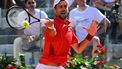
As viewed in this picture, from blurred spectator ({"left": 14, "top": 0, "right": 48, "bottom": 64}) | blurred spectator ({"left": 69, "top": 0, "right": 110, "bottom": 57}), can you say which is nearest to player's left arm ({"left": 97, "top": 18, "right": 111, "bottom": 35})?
blurred spectator ({"left": 69, "top": 0, "right": 110, "bottom": 57})

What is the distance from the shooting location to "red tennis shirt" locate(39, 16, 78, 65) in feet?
15.0

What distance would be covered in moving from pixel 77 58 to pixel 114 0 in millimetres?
3032

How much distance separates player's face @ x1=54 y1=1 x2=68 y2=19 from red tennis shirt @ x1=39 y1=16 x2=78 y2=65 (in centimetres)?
5

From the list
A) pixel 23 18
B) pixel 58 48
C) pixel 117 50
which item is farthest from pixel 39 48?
pixel 58 48

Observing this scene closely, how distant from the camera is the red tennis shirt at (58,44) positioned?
4.58 meters

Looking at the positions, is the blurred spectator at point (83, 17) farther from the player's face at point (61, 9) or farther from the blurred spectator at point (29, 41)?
the player's face at point (61, 9)

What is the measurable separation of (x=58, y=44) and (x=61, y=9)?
15.3 inches

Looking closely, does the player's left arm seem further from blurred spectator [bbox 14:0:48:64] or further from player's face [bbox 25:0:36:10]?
player's face [bbox 25:0:36:10]

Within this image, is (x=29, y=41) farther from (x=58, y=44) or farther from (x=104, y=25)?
(x=58, y=44)

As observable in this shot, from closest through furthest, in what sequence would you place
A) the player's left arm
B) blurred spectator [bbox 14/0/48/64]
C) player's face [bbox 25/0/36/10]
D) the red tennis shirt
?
the red tennis shirt
blurred spectator [bbox 14/0/48/64]
player's face [bbox 25/0/36/10]
the player's left arm

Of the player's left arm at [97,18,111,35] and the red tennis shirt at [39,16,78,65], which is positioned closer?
the red tennis shirt at [39,16,78,65]

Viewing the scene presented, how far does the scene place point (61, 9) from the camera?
4.64 m

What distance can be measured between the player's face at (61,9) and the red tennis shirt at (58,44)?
0.05m

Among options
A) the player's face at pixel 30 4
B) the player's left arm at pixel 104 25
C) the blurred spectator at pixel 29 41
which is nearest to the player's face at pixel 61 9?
the blurred spectator at pixel 29 41
